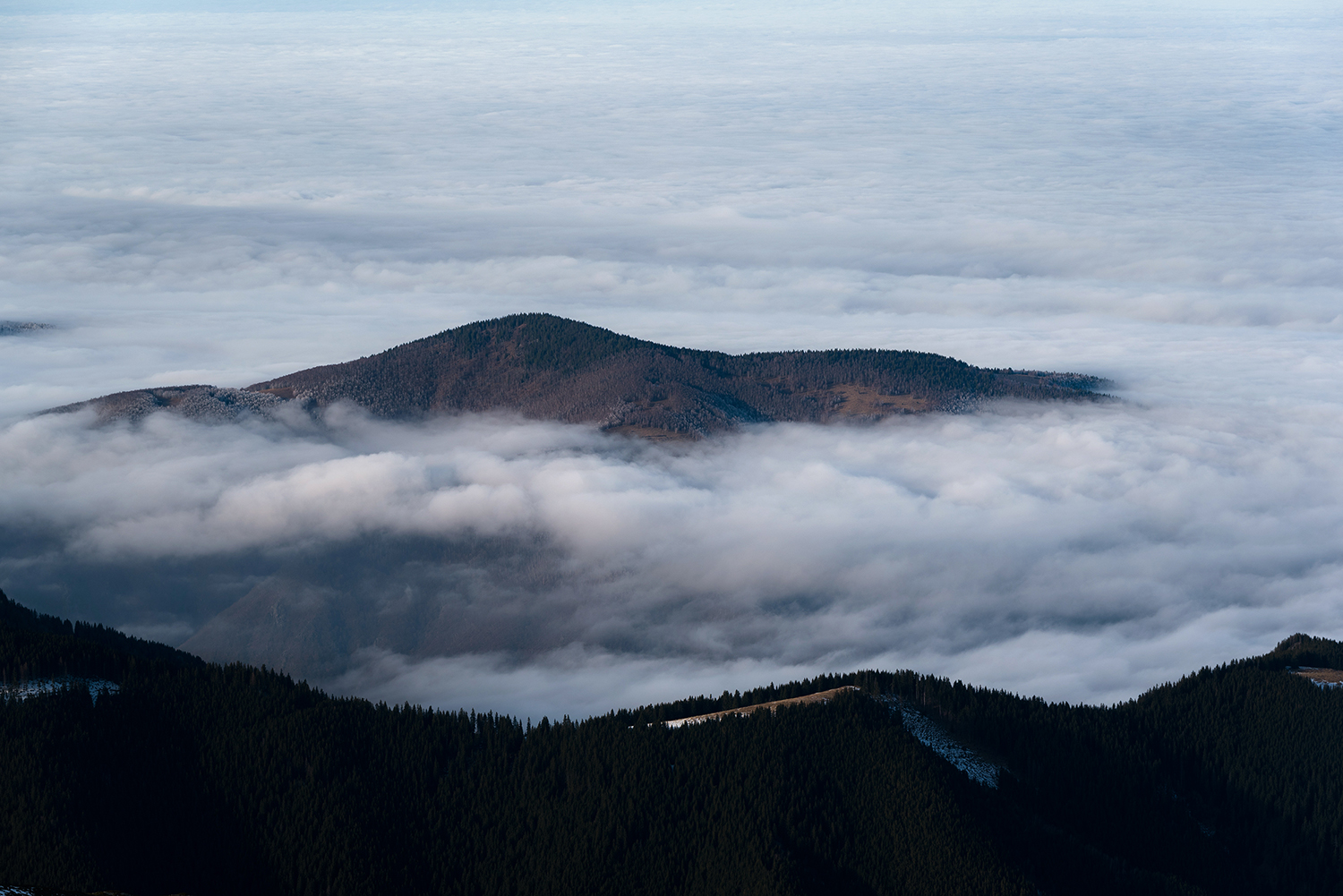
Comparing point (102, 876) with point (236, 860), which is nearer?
point (102, 876)

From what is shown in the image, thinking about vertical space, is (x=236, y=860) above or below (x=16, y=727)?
below

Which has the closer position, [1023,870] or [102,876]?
[102,876]

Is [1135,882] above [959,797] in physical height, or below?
below

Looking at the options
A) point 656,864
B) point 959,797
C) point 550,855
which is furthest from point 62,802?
point 959,797

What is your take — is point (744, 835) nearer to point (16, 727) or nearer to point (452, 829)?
point (452, 829)

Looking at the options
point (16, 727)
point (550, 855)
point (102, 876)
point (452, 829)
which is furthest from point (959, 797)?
point (16, 727)

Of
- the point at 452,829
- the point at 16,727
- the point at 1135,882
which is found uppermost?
the point at 16,727

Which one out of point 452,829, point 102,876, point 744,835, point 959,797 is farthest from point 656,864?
point 102,876

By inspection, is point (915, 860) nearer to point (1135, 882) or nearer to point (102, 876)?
point (1135, 882)
